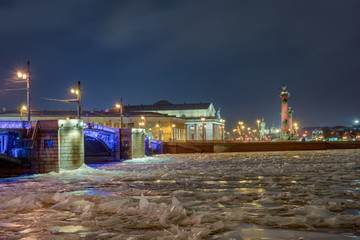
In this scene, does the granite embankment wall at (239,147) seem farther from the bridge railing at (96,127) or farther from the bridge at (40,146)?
the bridge at (40,146)

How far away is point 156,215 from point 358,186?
→ 10.9 m

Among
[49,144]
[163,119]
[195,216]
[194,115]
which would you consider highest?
[194,115]

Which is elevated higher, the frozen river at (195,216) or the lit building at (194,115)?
the lit building at (194,115)

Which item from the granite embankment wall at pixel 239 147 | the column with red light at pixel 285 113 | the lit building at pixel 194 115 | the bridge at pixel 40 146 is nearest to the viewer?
the bridge at pixel 40 146

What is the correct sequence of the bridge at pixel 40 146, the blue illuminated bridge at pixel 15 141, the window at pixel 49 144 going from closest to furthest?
the blue illuminated bridge at pixel 15 141 < the bridge at pixel 40 146 < the window at pixel 49 144

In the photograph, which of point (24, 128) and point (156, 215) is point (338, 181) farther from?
point (24, 128)

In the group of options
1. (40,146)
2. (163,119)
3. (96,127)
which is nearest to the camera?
(40,146)

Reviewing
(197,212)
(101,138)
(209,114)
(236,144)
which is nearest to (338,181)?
(197,212)

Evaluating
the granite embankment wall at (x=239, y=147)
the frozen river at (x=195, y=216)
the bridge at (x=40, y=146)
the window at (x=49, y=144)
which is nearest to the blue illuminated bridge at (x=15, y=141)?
the bridge at (x=40, y=146)

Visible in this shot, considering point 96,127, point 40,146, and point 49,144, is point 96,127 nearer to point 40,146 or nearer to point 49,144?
point 49,144

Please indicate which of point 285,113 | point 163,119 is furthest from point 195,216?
point 163,119

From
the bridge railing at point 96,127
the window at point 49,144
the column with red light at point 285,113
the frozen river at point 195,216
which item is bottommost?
the frozen river at point 195,216

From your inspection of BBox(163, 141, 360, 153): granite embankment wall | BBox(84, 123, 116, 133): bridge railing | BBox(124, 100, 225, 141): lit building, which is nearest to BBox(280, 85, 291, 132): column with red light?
BBox(163, 141, 360, 153): granite embankment wall

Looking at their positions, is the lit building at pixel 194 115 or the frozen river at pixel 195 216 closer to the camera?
the frozen river at pixel 195 216
